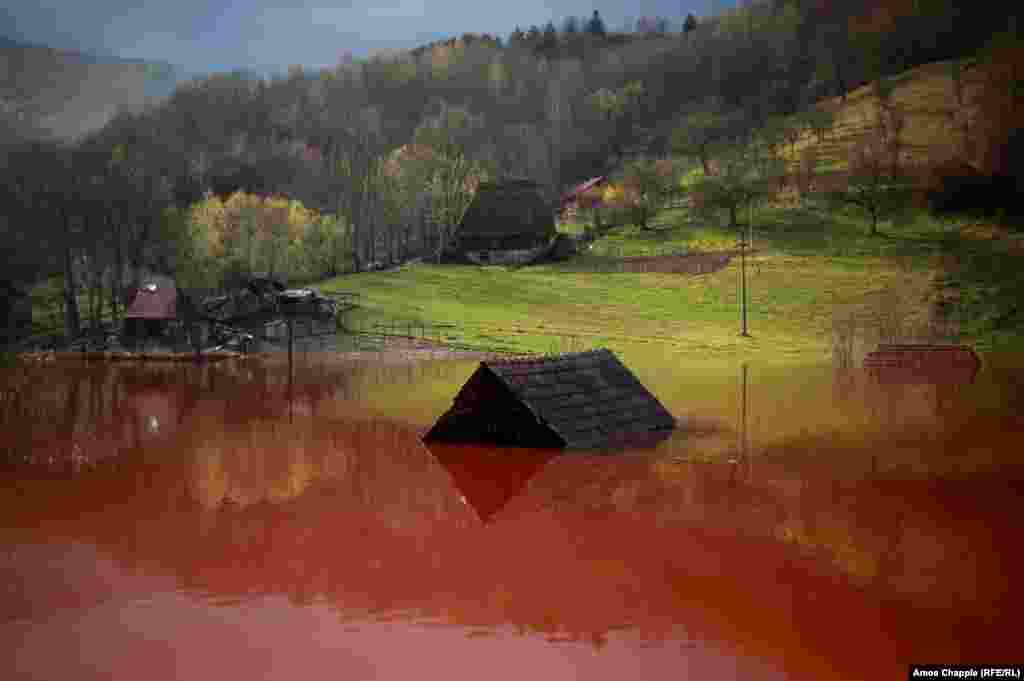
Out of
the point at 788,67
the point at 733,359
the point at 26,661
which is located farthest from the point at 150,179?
the point at 788,67

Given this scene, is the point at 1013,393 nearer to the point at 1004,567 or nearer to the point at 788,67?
the point at 1004,567

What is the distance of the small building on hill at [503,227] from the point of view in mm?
75625

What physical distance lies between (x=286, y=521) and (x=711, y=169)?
78.6 meters

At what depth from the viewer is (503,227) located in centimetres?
7675

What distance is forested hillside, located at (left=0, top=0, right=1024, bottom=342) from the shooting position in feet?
191

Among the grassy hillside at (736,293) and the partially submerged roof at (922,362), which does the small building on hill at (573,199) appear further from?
the partially submerged roof at (922,362)

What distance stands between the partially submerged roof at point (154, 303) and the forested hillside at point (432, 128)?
13.8ft

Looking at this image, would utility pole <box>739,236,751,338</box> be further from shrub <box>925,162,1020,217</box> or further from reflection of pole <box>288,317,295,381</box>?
reflection of pole <box>288,317,295,381</box>

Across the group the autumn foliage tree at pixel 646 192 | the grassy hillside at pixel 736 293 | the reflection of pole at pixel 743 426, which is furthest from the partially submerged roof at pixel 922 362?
the autumn foliage tree at pixel 646 192

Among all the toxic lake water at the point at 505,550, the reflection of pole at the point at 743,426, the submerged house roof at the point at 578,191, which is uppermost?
the submerged house roof at the point at 578,191

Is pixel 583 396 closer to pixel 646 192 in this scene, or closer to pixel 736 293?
pixel 736 293

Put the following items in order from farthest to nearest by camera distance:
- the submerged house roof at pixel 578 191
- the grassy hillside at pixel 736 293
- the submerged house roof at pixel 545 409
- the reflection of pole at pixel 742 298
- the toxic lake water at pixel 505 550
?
1. the submerged house roof at pixel 578 191
2. the reflection of pole at pixel 742 298
3. the grassy hillside at pixel 736 293
4. the submerged house roof at pixel 545 409
5. the toxic lake water at pixel 505 550

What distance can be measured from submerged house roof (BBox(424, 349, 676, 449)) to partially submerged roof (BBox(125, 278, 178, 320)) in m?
29.6

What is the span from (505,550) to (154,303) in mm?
38333
